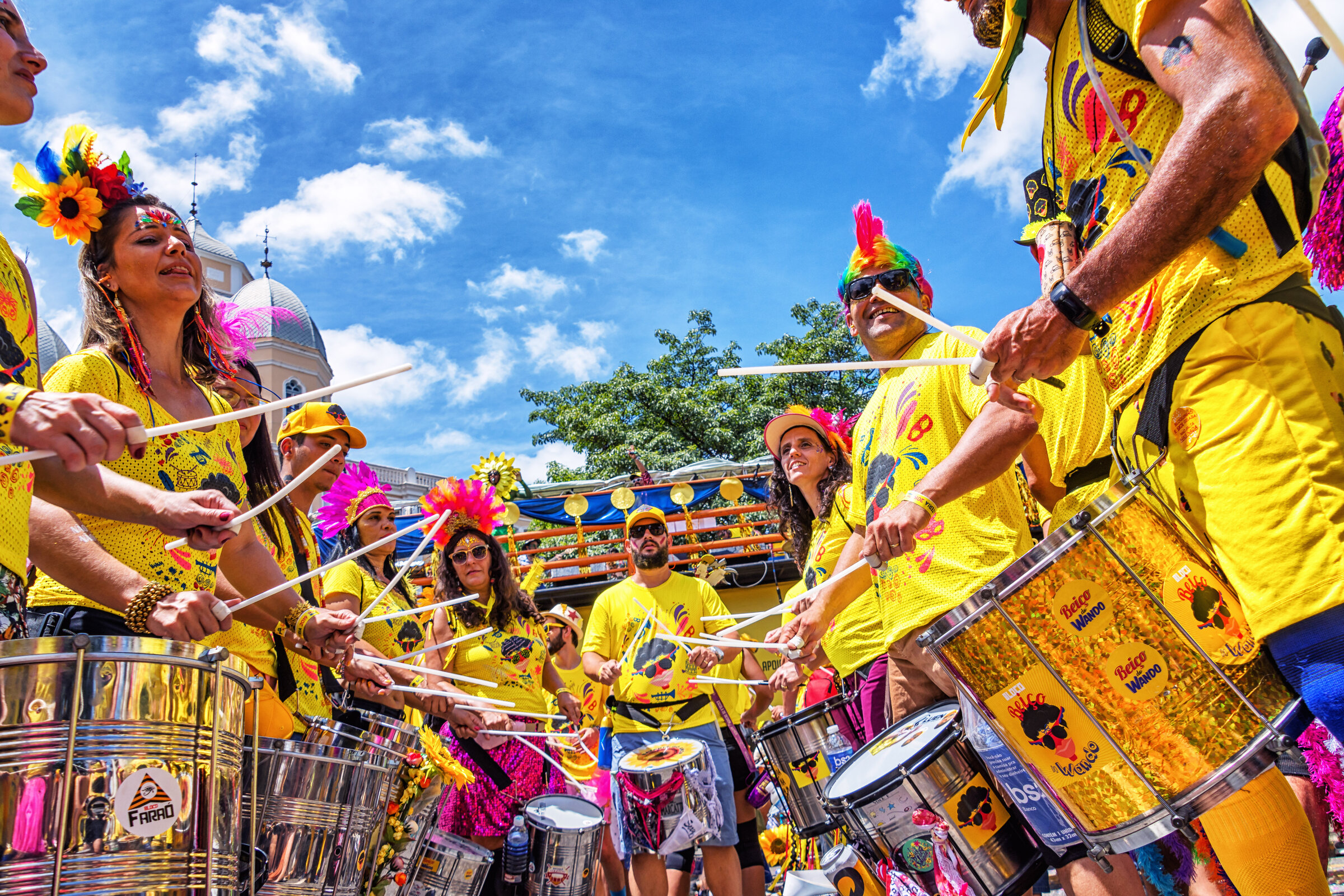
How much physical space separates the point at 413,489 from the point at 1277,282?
3374 centimetres

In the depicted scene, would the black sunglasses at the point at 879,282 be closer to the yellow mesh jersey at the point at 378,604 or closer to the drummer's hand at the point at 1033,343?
the drummer's hand at the point at 1033,343

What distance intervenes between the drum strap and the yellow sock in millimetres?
650

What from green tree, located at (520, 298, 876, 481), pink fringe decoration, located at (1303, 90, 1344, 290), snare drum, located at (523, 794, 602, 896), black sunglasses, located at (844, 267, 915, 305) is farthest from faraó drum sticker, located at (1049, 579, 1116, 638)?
green tree, located at (520, 298, 876, 481)

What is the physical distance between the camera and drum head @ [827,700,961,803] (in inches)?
102

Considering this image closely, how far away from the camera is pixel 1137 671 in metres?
1.79

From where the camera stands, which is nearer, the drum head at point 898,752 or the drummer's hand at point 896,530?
the drummer's hand at point 896,530

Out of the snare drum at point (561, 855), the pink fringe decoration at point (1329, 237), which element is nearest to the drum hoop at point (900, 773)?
the snare drum at point (561, 855)

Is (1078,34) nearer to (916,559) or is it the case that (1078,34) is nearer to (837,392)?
(916,559)

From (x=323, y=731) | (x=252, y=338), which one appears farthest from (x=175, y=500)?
(x=252, y=338)

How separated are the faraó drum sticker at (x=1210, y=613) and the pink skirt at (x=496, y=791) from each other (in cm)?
393

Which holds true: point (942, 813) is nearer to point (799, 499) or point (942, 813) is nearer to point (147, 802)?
point (147, 802)

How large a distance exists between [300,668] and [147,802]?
189 centimetres

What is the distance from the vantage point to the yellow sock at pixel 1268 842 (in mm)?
1630

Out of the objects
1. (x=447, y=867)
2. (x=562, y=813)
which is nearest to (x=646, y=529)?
(x=562, y=813)
